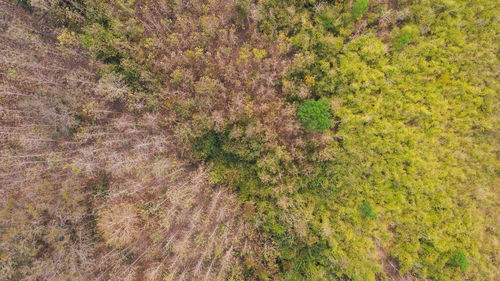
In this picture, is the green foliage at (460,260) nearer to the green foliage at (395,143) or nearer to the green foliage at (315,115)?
the green foliage at (395,143)

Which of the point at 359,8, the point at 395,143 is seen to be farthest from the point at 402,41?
the point at 395,143

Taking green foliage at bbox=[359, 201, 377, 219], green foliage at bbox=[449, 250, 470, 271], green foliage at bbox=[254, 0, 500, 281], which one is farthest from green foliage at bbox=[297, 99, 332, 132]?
green foliage at bbox=[449, 250, 470, 271]

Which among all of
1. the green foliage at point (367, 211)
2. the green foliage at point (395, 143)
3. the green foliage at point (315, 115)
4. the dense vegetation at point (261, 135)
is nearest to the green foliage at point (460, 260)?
the dense vegetation at point (261, 135)

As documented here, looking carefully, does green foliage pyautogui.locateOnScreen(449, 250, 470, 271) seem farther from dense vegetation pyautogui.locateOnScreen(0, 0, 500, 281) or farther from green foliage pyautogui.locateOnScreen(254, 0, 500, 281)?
green foliage pyautogui.locateOnScreen(254, 0, 500, 281)

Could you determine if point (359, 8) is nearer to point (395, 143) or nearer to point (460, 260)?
point (395, 143)

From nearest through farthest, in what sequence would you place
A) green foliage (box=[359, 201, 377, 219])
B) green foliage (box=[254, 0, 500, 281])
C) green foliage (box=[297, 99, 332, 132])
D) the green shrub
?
green foliage (box=[297, 99, 332, 132])
the green shrub
green foliage (box=[254, 0, 500, 281])
green foliage (box=[359, 201, 377, 219])

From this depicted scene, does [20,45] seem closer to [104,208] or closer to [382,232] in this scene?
[104,208]

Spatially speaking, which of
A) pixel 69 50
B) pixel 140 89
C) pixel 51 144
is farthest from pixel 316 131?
pixel 51 144

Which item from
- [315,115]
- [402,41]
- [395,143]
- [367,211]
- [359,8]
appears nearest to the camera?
[359,8]
